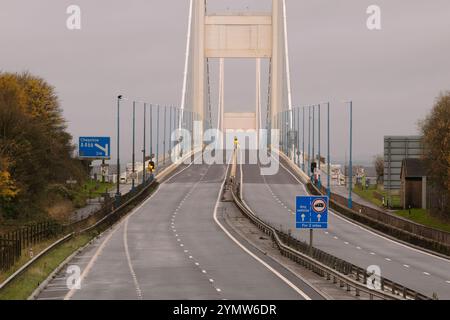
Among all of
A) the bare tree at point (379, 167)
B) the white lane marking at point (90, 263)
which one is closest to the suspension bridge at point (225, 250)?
the white lane marking at point (90, 263)

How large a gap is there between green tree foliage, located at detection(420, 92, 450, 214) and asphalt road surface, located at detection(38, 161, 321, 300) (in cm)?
1711

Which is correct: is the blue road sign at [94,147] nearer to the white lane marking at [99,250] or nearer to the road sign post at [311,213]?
the white lane marking at [99,250]

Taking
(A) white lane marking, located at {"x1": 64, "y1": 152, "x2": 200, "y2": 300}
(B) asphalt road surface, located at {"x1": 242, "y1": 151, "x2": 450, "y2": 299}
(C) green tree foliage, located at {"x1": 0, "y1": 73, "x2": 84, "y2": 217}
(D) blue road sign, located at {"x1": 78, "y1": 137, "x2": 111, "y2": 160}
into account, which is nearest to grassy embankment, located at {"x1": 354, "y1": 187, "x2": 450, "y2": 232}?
(B) asphalt road surface, located at {"x1": 242, "y1": 151, "x2": 450, "y2": 299}

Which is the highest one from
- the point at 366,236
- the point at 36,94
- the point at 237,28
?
the point at 237,28

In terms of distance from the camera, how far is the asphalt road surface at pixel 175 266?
32406mm

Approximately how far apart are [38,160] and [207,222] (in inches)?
683

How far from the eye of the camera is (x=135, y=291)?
32594mm

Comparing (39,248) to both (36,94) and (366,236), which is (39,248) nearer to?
(366,236)

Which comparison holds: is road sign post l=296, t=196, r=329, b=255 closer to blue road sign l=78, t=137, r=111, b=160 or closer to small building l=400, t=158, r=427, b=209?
blue road sign l=78, t=137, r=111, b=160

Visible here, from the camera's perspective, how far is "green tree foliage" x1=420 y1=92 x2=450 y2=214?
76.9 metres

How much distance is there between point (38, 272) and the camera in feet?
126

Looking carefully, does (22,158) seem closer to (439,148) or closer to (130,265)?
(439,148)
